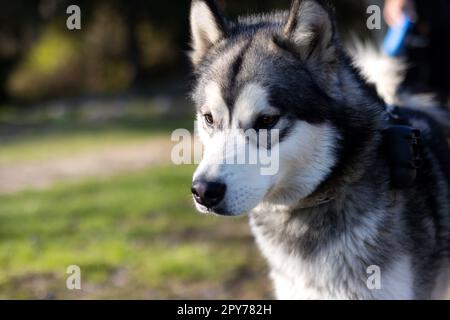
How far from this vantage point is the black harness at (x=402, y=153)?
3123mm

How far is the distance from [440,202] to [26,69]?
20.2 metres

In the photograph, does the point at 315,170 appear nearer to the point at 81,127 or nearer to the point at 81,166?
the point at 81,166

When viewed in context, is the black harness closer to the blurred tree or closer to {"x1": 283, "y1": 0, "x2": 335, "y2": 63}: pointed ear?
{"x1": 283, "y1": 0, "x2": 335, "y2": 63}: pointed ear

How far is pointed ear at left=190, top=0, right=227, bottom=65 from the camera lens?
131 inches

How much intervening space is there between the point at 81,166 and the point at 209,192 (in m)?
7.87

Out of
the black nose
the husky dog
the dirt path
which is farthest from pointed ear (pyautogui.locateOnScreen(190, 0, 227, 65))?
the dirt path

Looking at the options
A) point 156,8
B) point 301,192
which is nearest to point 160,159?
point 301,192

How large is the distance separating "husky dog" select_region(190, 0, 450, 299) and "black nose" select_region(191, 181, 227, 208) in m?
0.01

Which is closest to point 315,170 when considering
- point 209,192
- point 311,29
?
point 209,192

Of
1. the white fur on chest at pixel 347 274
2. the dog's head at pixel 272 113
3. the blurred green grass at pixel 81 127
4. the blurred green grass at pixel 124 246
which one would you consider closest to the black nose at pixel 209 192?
the dog's head at pixel 272 113

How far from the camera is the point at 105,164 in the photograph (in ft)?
34.1

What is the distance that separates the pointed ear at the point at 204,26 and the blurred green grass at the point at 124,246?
210cm

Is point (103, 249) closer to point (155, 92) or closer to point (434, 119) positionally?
point (434, 119)

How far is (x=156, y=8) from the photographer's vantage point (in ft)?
65.7
